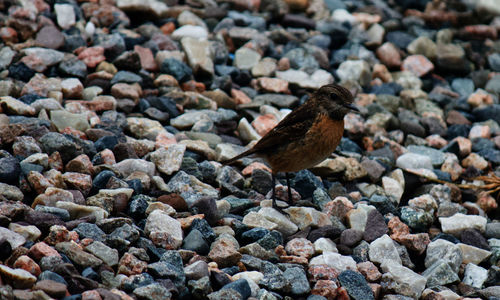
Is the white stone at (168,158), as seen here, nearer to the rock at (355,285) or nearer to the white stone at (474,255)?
the rock at (355,285)

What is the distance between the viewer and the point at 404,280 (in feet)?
14.7

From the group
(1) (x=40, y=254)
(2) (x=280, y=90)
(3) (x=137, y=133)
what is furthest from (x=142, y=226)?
(2) (x=280, y=90)

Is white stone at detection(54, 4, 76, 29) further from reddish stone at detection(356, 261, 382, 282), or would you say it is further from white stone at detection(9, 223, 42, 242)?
reddish stone at detection(356, 261, 382, 282)

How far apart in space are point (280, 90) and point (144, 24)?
6.19ft

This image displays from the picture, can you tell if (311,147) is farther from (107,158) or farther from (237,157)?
(107,158)

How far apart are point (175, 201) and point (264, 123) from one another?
1.84 m

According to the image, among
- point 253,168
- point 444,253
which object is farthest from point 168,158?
point 444,253

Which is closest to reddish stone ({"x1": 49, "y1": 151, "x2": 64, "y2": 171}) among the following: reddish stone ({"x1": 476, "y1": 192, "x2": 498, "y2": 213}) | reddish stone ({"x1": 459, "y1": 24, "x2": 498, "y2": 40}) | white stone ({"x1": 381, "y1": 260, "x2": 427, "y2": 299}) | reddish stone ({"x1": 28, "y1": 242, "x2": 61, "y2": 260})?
reddish stone ({"x1": 28, "y1": 242, "x2": 61, "y2": 260})

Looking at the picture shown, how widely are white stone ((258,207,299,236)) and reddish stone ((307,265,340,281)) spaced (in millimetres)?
562

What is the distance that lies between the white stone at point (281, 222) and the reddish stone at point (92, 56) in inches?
107

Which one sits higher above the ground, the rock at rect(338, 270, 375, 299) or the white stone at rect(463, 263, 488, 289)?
the rock at rect(338, 270, 375, 299)

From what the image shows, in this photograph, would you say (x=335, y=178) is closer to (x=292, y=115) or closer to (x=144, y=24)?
(x=292, y=115)

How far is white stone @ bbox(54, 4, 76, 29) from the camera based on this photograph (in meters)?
7.12

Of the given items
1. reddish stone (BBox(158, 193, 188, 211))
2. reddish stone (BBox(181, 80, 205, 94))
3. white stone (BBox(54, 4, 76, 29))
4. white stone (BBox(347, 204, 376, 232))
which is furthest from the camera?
white stone (BBox(54, 4, 76, 29))
